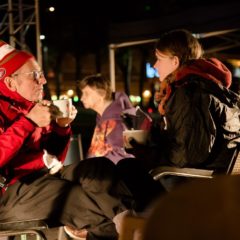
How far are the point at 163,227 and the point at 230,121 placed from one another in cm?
220

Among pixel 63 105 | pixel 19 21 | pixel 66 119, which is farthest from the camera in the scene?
pixel 19 21

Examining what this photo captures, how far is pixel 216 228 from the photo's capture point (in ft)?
3.45

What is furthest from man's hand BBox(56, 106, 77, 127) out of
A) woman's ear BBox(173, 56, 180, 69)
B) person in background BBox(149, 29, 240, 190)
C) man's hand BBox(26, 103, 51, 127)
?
woman's ear BBox(173, 56, 180, 69)

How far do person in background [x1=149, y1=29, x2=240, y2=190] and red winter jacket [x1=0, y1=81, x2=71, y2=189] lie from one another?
0.76m

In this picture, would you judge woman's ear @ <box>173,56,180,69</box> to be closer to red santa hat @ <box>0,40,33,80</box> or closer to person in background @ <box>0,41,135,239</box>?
person in background @ <box>0,41,135,239</box>

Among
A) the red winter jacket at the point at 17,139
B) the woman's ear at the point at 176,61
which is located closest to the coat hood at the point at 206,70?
the woman's ear at the point at 176,61

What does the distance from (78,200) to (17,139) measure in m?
0.48

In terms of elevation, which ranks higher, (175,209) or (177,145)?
(175,209)

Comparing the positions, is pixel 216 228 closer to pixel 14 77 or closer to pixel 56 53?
pixel 14 77

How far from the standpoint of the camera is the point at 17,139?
2652mm

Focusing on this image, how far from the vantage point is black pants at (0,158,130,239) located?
2.71m

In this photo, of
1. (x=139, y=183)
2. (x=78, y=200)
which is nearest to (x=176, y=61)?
Answer: (x=139, y=183)

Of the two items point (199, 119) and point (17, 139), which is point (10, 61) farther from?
point (199, 119)

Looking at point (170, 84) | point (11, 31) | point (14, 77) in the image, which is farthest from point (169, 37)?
point (11, 31)
